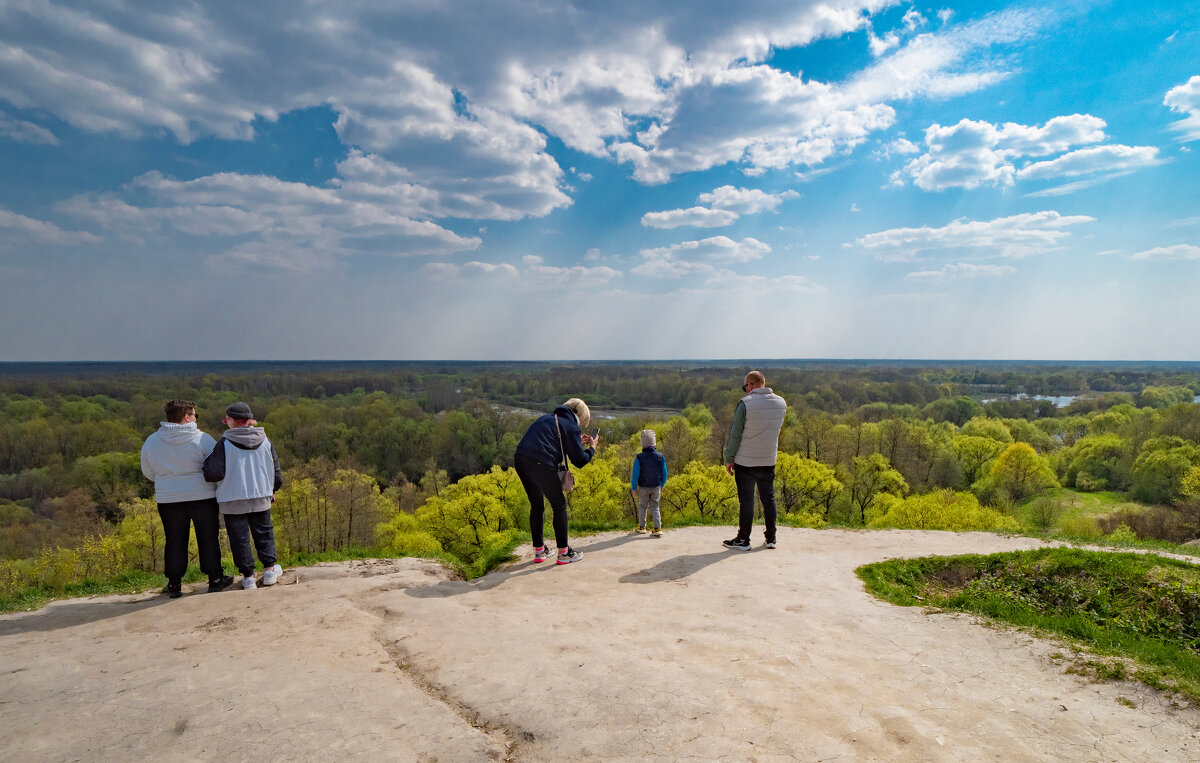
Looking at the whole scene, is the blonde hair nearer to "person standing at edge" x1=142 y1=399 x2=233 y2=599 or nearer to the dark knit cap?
the dark knit cap

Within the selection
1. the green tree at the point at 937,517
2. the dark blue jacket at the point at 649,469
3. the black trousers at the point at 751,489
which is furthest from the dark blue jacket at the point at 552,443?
the green tree at the point at 937,517

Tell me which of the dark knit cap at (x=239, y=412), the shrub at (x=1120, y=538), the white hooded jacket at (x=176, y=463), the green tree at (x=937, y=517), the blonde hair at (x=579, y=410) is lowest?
the green tree at (x=937, y=517)

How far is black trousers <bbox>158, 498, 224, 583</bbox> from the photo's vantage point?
694 cm

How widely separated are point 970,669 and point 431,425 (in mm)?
78878

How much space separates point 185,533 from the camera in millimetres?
7156

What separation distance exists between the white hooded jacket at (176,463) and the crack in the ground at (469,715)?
3.67 m

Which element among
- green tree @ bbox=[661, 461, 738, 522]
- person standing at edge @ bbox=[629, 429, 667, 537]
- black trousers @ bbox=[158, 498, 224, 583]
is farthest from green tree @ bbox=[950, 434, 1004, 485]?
black trousers @ bbox=[158, 498, 224, 583]

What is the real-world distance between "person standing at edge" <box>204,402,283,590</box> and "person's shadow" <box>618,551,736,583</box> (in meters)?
4.97

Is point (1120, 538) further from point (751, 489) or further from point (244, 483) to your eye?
point (244, 483)

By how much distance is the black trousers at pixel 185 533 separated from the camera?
694 cm

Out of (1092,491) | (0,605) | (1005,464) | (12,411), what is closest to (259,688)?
(0,605)

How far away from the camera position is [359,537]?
109 feet

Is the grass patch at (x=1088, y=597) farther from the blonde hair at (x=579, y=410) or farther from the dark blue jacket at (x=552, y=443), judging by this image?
the blonde hair at (x=579, y=410)

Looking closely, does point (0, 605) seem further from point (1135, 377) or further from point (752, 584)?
point (1135, 377)
